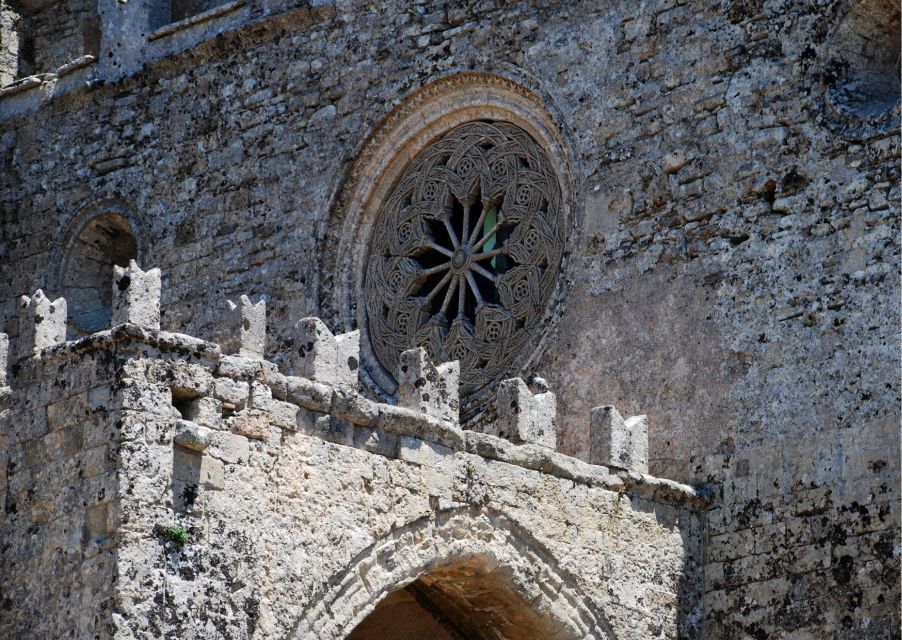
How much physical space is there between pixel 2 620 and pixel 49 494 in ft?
2.32

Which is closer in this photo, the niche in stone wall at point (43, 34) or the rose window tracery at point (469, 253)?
the rose window tracery at point (469, 253)

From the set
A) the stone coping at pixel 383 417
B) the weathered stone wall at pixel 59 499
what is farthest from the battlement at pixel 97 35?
the weathered stone wall at pixel 59 499

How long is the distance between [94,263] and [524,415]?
6.28m

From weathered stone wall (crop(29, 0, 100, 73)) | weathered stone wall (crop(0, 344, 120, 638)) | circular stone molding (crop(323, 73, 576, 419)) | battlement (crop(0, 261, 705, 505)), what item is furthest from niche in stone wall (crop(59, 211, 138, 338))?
weathered stone wall (crop(0, 344, 120, 638))

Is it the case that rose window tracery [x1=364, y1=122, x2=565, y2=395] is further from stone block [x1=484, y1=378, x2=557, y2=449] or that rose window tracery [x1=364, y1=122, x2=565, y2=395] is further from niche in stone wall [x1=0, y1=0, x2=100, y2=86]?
niche in stone wall [x1=0, y1=0, x2=100, y2=86]

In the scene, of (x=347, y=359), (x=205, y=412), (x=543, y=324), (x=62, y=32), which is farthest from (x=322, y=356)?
(x=62, y=32)

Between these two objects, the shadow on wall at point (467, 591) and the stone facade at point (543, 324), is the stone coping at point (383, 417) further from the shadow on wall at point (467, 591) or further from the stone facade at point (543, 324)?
the shadow on wall at point (467, 591)

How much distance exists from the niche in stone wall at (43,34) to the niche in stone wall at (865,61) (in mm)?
7815

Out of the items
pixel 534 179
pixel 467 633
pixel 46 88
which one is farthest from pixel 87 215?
pixel 467 633

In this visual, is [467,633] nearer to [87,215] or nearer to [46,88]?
[87,215]

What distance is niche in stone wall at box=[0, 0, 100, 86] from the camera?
1936 cm

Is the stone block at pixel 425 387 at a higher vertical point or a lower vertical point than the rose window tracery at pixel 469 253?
lower

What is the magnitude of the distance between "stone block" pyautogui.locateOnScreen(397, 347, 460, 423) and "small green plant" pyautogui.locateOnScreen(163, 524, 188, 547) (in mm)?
1800

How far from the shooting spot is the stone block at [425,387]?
12367mm
